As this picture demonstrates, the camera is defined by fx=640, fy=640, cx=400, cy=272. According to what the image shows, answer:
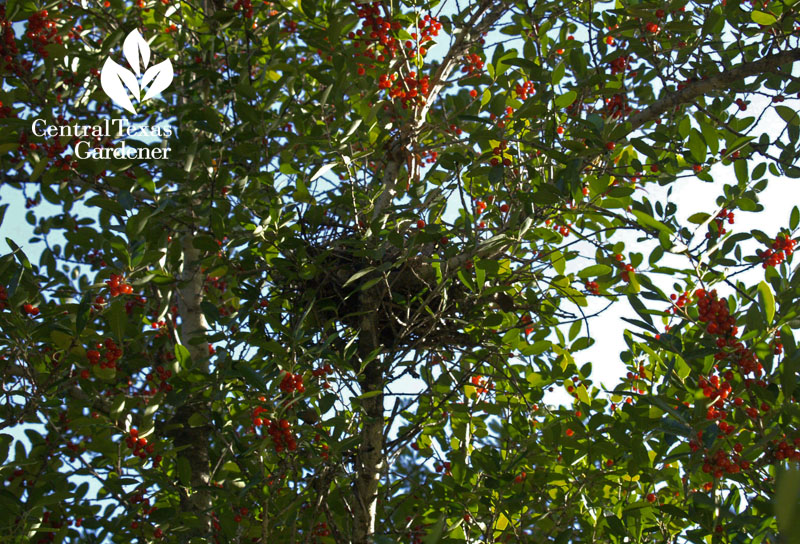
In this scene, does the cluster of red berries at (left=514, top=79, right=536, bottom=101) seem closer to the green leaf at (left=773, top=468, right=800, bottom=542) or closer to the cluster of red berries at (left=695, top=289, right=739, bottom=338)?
the cluster of red berries at (left=695, top=289, right=739, bottom=338)

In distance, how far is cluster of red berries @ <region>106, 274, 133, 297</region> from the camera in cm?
208

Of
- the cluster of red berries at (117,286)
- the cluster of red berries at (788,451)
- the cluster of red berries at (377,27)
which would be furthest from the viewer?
the cluster of red berries at (377,27)

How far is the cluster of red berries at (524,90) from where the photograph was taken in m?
3.05

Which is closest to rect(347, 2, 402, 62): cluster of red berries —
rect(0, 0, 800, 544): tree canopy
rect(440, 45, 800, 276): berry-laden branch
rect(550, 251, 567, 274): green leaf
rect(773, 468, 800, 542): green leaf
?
rect(0, 0, 800, 544): tree canopy

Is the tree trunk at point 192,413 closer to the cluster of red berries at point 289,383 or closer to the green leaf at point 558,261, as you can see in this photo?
the cluster of red berries at point 289,383

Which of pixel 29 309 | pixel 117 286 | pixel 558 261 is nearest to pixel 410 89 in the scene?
pixel 558 261

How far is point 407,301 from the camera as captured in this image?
2791 mm

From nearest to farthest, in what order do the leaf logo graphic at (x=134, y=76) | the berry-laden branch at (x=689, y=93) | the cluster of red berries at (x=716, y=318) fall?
the cluster of red berries at (x=716, y=318) < the berry-laden branch at (x=689, y=93) < the leaf logo graphic at (x=134, y=76)

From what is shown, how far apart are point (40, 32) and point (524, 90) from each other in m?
2.27

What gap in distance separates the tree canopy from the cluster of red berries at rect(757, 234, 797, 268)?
0.03 ft

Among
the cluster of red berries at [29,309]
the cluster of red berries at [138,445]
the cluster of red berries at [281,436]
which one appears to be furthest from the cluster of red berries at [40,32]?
the cluster of red berries at [281,436]

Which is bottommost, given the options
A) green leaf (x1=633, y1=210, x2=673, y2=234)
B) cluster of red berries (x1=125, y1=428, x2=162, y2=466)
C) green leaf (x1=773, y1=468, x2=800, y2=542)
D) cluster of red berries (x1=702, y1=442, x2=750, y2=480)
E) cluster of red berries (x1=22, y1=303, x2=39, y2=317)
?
green leaf (x1=773, y1=468, x2=800, y2=542)

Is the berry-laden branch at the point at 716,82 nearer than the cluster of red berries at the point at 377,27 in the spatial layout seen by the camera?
Yes

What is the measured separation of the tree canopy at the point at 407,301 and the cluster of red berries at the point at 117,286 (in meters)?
0.01
